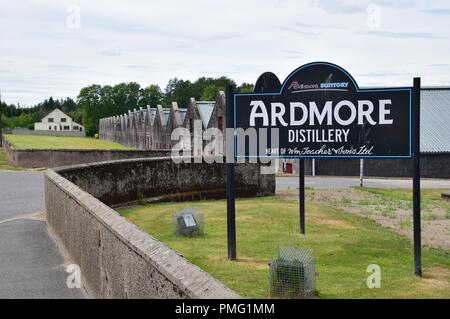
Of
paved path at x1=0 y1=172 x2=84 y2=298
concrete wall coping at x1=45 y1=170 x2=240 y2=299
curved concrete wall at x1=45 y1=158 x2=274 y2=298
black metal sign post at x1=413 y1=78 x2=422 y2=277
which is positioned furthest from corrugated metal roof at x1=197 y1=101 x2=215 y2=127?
concrete wall coping at x1=45 y1=170 x2=240 y2=299

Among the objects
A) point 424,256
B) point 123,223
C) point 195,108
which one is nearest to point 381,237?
point 424,256

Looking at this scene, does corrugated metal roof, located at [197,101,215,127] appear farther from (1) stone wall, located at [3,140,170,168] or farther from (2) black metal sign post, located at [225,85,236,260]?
(2) black metal sign post, located at [225,85,236,260]

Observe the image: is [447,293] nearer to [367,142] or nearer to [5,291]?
[367,142]

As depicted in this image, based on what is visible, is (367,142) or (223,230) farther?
(223,230)

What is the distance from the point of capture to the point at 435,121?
38875 mm

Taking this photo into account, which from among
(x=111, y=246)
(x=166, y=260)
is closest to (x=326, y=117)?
(x=111, y=246)

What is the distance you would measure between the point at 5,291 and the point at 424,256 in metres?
7.86

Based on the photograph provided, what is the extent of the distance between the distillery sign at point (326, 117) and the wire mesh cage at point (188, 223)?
226cm

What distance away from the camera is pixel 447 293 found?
29.9 ft

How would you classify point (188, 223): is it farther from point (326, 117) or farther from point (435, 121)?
point (435, 121)

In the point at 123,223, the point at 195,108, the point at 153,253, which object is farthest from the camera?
the point at 195,108

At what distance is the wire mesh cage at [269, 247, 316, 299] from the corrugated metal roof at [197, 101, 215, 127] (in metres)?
39.1

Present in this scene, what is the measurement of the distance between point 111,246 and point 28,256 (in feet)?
15.8

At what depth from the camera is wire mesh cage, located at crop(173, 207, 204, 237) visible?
13305 millimetres
